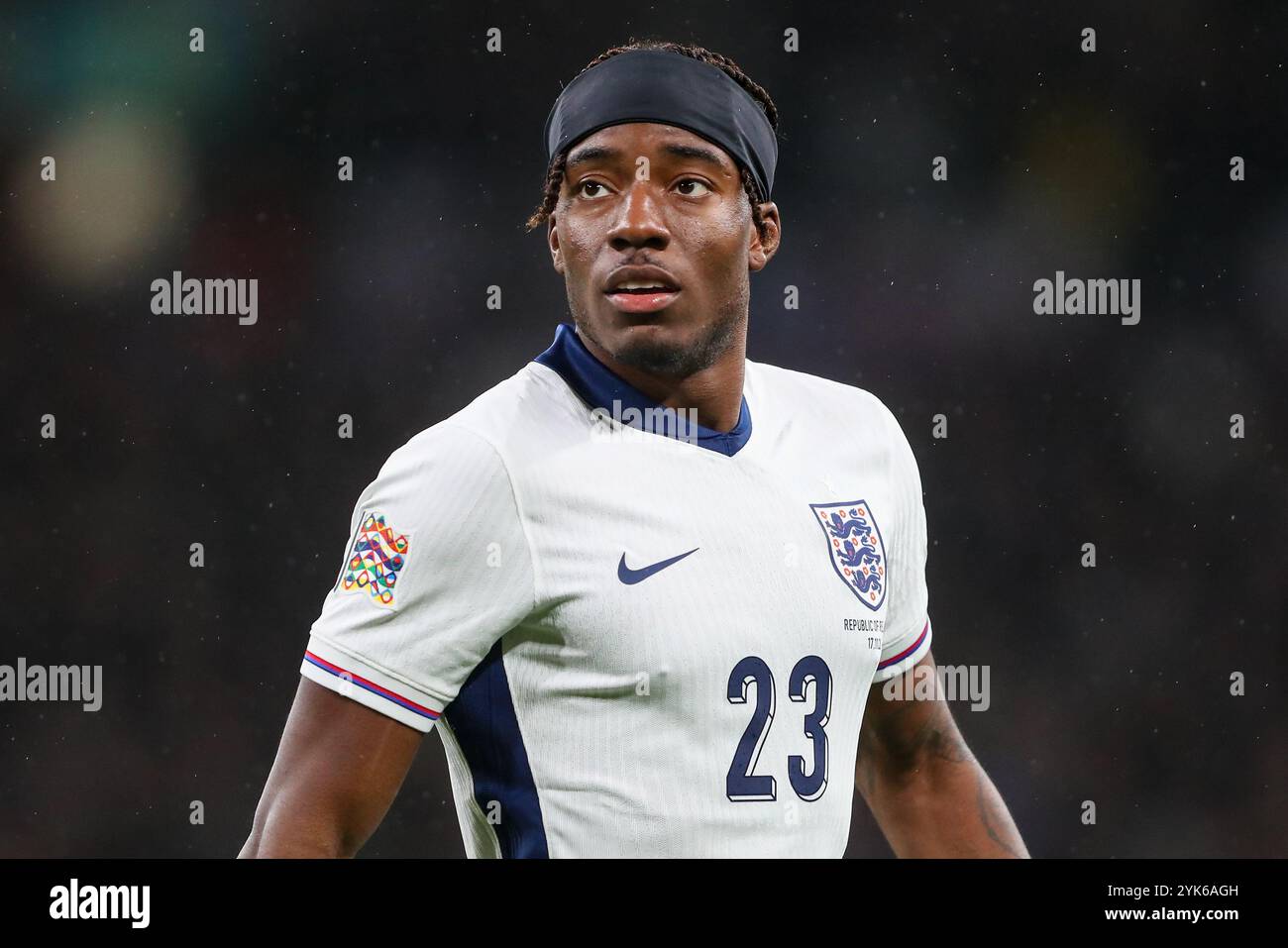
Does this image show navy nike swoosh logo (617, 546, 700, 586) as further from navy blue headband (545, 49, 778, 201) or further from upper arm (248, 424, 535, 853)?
navy blue headband (545, 49, 778, 201)

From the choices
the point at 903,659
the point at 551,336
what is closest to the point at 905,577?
the point at 903,659

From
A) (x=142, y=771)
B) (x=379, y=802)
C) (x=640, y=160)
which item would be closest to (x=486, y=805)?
(x=379, y=802)

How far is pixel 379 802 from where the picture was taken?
1.91 meters

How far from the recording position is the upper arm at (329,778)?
1.87 metres

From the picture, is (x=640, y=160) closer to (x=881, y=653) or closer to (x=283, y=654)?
(x=881, y=653)

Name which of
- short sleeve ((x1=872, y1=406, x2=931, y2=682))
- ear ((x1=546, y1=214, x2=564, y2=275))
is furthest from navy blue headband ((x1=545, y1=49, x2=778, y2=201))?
short sleeve ((x1=872, y1=406, x2=931, y2=682))

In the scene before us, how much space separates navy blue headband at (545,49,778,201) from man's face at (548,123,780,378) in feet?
0.07

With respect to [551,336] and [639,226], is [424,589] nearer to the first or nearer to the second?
[639,226]

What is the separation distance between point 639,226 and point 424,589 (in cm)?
63

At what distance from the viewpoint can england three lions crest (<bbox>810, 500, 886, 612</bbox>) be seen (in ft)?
7.27

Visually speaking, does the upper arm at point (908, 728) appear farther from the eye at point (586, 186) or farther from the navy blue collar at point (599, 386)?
the eye at point (586, 186)

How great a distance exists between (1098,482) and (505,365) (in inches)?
83.6

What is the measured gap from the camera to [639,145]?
85.5 inches

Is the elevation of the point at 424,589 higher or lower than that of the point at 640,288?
lower
